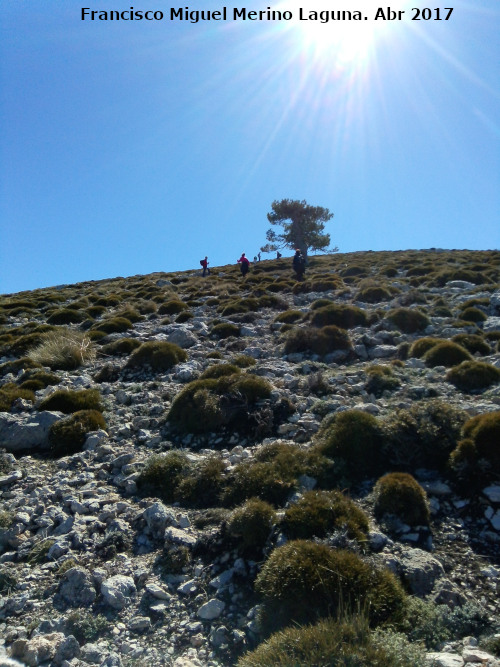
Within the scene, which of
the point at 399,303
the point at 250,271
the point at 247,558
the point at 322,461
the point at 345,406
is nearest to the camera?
the point at 247,558

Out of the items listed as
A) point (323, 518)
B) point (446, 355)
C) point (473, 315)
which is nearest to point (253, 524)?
point (323, 518)

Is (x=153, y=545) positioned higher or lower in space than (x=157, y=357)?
lower

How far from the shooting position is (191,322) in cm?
2030

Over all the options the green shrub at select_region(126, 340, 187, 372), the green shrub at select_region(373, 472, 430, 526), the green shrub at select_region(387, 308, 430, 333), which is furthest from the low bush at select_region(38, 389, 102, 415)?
the green shrub at select_region(387, 308, 430, 333)

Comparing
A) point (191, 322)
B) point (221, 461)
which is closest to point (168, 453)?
point (221, 461)

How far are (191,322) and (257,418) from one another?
11.7 metres

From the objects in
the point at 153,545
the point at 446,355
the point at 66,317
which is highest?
the point at 66,317

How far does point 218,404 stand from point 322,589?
5.42m

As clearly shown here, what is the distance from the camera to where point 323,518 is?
218 inches

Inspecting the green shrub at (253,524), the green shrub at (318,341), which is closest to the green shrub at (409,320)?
the green shrub at (318,341)

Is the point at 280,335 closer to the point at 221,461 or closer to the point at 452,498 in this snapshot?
the point at 221,461

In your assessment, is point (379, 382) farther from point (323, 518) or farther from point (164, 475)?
point (323, 518)

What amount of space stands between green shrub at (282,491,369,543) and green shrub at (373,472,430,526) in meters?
0.45

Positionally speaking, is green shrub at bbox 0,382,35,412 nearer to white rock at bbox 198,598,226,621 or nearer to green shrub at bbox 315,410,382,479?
green shrub at bbox 315,410,382,479
